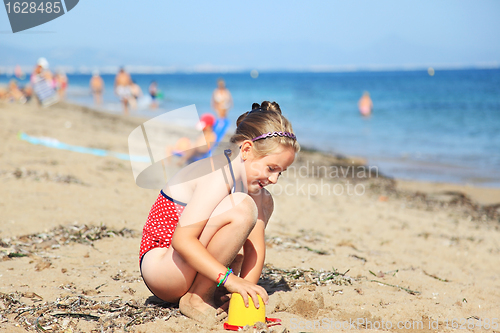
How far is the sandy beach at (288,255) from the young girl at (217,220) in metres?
0.22

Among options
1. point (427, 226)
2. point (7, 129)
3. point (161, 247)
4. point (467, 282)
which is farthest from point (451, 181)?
point (7, 129)

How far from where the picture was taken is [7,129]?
27.6 feet

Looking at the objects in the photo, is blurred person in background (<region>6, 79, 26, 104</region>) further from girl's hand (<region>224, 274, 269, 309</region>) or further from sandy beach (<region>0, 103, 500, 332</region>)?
girl's hand (<region>224, 274, 269, 309</region>)

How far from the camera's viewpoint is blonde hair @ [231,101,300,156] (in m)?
2.22

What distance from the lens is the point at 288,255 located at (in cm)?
353

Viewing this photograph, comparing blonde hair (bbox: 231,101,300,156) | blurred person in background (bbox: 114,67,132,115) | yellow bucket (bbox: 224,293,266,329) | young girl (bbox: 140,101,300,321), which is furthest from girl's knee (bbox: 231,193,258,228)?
blurred person in background (bbox: 114,67,132,115)

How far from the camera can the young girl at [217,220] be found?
2045 millimetres

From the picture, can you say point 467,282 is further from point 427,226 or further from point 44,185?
point 44,185

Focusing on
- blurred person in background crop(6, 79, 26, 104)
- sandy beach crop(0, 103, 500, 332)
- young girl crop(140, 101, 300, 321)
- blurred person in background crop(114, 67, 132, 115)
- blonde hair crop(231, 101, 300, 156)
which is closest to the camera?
young girl crop(140, 101, 300, 321)

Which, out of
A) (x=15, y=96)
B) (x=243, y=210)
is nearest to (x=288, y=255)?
(x=243, y=210)

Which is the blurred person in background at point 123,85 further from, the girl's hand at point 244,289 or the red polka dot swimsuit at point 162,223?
the girl's hand at point 244,289

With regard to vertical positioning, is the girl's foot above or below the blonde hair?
below

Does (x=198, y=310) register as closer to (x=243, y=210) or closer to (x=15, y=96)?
(x=243, y=210)

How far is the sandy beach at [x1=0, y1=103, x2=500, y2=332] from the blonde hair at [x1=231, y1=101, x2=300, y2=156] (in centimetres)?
95
